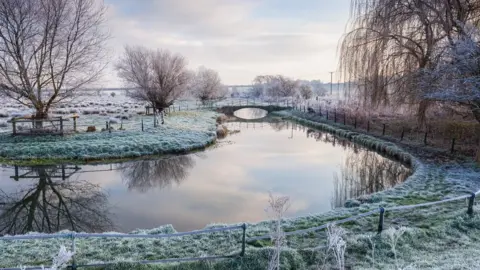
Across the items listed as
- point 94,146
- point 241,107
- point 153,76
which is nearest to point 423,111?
point 94,146

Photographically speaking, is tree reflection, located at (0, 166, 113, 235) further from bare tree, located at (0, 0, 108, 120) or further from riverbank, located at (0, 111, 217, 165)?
bare tree, located at (0, 0, 108, 120)

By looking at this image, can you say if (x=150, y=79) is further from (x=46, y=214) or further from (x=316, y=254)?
(x=316, y=254)

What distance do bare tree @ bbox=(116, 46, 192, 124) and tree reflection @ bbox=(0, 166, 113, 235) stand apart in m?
19.2

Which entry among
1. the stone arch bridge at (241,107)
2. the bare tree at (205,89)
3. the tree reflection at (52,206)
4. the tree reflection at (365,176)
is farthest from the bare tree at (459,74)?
the bare tree at (205,89)

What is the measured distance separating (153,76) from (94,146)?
17478 millimetres

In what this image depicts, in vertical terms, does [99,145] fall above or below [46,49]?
below

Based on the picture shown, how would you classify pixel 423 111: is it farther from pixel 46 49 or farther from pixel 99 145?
pixel 46 49

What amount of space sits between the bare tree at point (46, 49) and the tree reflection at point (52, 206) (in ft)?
25.8

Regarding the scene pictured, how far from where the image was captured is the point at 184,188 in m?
11.3

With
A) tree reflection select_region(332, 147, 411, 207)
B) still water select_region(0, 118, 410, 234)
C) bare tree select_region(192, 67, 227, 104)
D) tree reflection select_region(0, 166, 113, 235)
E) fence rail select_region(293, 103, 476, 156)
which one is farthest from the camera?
bare tree select_region(192, 67, 227, 104)

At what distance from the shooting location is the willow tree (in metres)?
12.1

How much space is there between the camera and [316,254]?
5203 mm

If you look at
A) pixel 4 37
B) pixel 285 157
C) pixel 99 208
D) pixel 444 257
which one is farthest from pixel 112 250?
pixel 4 37

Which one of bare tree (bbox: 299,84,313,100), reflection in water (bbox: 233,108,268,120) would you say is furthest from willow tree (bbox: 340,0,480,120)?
bare tree (bbox: 299,84,313,100)
